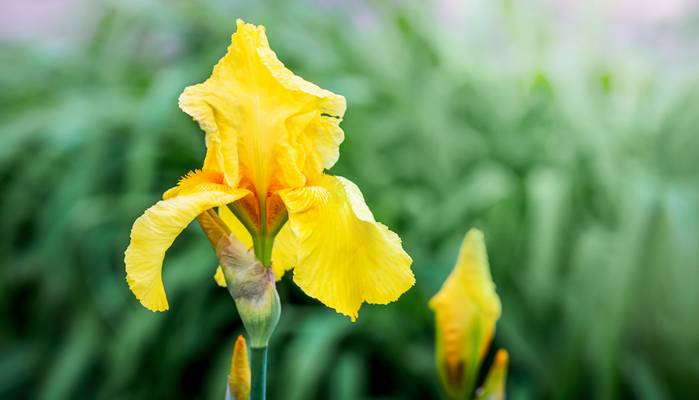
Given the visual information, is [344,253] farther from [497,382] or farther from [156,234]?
[497,382]

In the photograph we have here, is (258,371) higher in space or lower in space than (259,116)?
lower

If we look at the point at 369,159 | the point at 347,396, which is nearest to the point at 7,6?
the point at 369,159

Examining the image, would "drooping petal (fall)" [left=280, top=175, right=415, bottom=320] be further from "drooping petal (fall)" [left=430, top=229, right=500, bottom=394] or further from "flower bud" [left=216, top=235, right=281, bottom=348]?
"drooping petal (fall)" [left=430, top=229, right=500, bottom=394]

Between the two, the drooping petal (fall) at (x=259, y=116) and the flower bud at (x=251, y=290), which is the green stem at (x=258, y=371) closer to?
the flower bud at (x=251, y=290)

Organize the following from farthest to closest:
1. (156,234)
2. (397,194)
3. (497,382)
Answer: (397,194), (497,382), (156,234)

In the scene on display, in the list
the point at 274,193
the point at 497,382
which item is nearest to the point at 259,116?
the point at 274,193

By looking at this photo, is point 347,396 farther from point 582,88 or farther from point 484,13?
point 484,13

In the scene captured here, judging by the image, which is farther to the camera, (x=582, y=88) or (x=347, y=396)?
(x=582, y=88)
